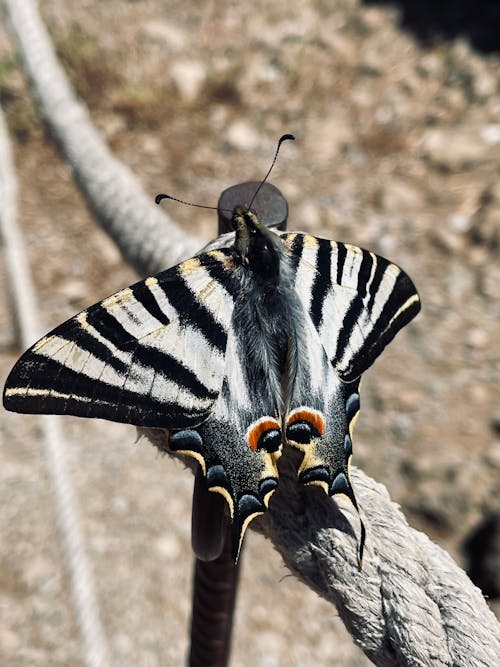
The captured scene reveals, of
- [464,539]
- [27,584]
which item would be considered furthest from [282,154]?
[27,584]

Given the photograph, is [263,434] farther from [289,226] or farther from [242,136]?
[242,136]

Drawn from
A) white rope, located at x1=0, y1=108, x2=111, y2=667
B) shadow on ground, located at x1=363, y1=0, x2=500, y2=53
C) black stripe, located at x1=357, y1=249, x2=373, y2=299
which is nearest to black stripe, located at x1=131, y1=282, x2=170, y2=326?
black stripe, located at x1=357, y1=249, x2=373, y2=299

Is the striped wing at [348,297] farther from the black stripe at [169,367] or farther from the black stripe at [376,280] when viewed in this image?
the black stripe at [169,367]

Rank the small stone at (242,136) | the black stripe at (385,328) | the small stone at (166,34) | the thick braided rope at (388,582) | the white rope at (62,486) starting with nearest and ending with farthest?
the thick braided rope at (388,582) → the black stripe at (385,328) → the white rope at (62,486) → the small stone at (242,136) → the small stone at (166,34)

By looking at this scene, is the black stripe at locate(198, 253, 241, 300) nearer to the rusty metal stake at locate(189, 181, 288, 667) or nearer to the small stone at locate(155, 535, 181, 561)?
the rusty metal stake at locate(189, 181, 288, 667)

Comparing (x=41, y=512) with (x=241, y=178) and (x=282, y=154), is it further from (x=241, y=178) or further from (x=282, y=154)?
(x=282, y=154)

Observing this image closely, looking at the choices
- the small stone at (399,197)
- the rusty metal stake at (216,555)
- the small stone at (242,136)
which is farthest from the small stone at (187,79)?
A: the rusty metal stake at (216,555)
